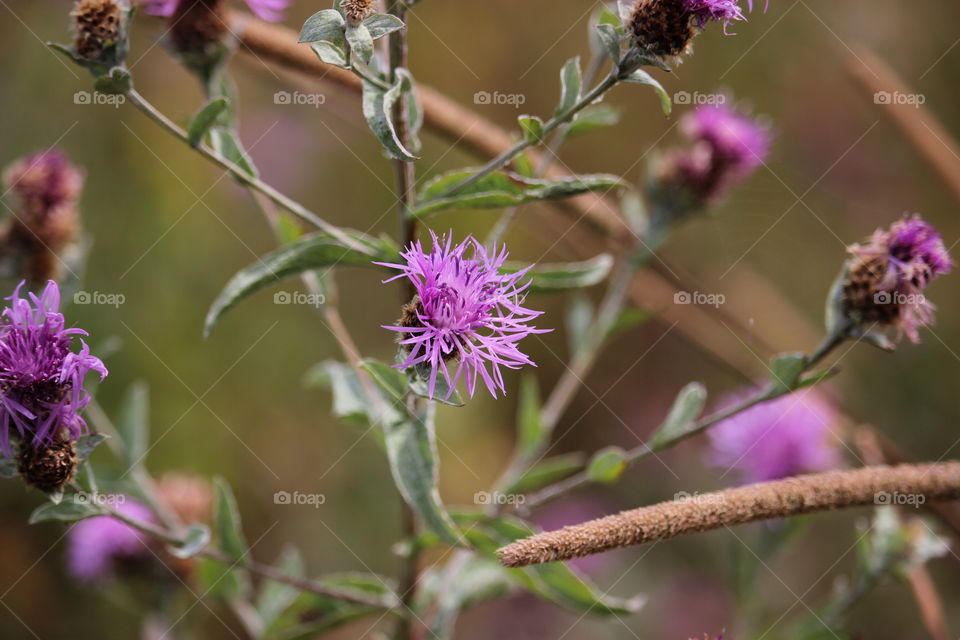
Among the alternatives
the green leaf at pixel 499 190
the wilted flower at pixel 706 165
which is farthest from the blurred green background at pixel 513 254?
the green leaf at pixel 499 190

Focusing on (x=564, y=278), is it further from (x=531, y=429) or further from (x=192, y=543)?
(x=192, y=543)

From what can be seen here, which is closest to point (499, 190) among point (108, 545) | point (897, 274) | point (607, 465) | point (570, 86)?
point (570, 86)

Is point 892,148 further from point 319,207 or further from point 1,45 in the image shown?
point 1,45

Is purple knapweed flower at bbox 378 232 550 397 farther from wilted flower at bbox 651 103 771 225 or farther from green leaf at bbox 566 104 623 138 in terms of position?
wilted flower at bbox 651 103 771 225

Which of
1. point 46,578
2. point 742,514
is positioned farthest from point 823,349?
point 46,578

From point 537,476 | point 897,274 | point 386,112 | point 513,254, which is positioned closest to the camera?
point 386,112

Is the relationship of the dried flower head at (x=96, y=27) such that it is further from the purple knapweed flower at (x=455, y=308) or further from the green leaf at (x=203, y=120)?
the purple knapweed flower at (x=455, y=308)

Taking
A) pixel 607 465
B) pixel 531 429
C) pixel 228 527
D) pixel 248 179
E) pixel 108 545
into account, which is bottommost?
pixel 108 545
